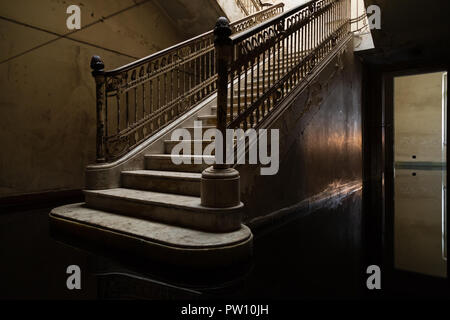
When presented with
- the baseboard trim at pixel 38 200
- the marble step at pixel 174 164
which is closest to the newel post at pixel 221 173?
the marble step at pixel 174 164

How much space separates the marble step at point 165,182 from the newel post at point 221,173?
17.7 inches

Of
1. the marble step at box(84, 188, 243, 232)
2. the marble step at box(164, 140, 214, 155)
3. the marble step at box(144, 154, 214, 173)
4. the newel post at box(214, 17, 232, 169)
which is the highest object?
the newel post at box(214, 17, 232, 169)

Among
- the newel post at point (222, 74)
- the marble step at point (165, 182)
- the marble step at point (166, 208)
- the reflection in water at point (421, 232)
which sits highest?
the newel post at point (222, 74)

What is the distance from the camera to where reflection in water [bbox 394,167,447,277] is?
2.38 meters

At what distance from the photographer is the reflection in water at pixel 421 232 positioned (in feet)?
7.79

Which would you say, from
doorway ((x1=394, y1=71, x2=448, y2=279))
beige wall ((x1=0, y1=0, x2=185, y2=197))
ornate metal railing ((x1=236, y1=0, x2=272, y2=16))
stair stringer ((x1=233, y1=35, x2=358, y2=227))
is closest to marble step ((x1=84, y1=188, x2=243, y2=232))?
stair stringer ((x1=233, y1=35, x2=358, y2=227))

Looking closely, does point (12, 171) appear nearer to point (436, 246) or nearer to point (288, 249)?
point (288, 249)

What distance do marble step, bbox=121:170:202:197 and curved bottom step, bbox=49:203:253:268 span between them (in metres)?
0.47

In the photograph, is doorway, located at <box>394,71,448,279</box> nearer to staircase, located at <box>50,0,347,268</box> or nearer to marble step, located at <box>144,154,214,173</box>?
staircase, located at <box>50,0,347,268</box>

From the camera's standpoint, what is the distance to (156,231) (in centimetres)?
228

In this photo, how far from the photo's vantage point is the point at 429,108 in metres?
11.6

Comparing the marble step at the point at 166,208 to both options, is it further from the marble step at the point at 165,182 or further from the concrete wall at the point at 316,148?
the concrete wall at the point at 316,148

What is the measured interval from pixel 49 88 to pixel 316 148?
4.12m

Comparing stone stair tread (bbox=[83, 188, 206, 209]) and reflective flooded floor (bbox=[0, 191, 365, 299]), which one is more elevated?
stone stair tread (bbox=[83, 188, 206, 209])
